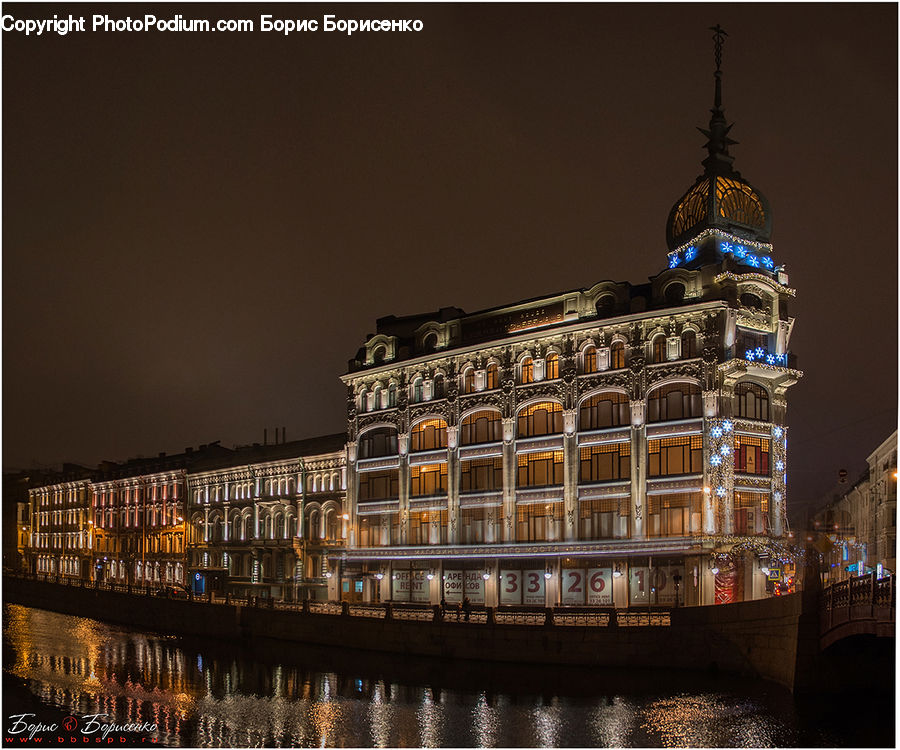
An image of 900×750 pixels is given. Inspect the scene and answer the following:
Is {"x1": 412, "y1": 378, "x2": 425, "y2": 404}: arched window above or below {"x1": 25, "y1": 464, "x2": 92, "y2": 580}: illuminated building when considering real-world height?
above

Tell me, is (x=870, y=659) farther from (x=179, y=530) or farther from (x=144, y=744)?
(x=179, y=530)

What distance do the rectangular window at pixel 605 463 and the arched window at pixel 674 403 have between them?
2.64m

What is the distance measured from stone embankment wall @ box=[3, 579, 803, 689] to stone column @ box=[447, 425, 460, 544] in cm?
1279

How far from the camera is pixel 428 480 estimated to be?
72438 millimetres

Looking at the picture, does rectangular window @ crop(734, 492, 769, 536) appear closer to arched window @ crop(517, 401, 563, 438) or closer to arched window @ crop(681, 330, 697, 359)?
arched window @ crop(681, 330, 697, 359)

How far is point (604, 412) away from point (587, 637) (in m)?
17.1

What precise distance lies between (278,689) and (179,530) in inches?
2368

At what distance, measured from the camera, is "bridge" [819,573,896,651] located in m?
33.0

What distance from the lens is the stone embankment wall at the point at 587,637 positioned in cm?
4300

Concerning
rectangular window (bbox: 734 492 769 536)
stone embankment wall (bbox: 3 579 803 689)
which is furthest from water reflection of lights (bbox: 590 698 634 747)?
rectangular window (bbox: 734 492 769 536)

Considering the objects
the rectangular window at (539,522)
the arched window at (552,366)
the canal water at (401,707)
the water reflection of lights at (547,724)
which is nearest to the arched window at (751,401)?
the arched window at (552,366)

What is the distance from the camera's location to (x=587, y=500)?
6219 centimetres

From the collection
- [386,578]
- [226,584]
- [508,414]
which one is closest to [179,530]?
[226,584]

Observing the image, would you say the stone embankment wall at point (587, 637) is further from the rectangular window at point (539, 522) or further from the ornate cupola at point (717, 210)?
the ornate cupola at point (717, 210)
